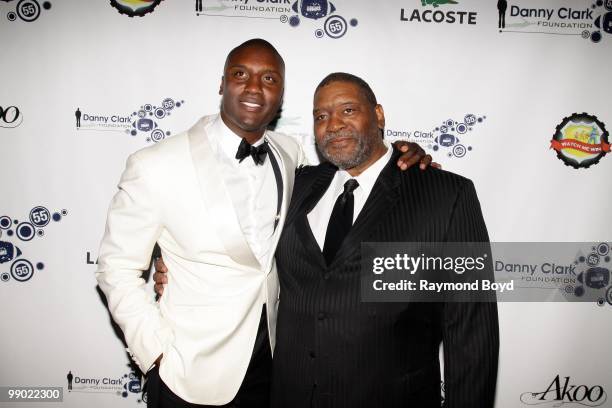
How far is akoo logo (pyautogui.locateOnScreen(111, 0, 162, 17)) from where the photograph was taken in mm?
2594

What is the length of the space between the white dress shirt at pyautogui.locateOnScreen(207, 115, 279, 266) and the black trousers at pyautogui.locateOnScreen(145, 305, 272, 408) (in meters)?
0.34

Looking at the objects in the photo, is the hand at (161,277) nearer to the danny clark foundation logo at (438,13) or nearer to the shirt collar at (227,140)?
the shirt collar at (227,140)

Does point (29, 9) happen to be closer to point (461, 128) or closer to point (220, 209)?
point (220, 209)

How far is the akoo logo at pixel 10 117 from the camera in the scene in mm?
2641

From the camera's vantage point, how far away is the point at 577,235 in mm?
2744

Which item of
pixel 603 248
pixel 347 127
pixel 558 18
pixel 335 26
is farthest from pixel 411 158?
pixel 603 248

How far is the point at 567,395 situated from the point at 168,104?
11.7 ft

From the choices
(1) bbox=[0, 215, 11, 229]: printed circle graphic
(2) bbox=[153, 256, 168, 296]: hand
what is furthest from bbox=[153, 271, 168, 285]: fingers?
(1) bbox=[0, 215, 11, 229]: printed circle graphic

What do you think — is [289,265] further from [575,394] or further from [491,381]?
[575,394]

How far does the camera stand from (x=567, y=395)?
2.82m

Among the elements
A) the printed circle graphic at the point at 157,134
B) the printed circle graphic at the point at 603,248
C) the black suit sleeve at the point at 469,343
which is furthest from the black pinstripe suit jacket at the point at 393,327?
the printed circle graphic at the point at 603,248

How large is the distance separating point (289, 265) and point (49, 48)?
2325 mm

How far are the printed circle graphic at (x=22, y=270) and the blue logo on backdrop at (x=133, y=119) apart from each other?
1.04 meters

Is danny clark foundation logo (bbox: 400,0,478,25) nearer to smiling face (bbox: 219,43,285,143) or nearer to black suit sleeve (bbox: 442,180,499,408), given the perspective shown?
smiling face (bbox: 219,43,285,143)
